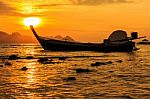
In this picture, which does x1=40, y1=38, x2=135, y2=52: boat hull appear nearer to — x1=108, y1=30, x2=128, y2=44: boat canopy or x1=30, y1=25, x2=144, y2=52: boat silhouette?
x1=30, y1=25, x2=144, y2=52: boat silhouette

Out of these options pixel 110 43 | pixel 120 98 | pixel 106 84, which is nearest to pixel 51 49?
pixel 110 43

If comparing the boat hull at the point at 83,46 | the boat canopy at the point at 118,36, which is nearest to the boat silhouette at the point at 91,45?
the boat hull at the point at 83,46

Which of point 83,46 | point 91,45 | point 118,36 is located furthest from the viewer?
point 118,36

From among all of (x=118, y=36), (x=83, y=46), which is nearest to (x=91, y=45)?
(x=83, y=46)

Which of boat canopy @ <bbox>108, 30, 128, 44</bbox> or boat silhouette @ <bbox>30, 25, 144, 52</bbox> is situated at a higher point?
boat canopy @ <bbox>108, 30, 128, 44</bbox>

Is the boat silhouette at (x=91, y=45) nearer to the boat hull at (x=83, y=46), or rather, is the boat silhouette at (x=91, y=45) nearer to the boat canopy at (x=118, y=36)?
the boat hull at (x=83, y=46)

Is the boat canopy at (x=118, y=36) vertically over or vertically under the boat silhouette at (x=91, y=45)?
over

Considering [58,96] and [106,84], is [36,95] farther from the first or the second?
[106,84]

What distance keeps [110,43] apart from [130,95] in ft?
273

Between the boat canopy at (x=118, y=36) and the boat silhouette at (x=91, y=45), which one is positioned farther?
the boat canopy at (x=118, y=36)

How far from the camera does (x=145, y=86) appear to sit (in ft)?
88.2

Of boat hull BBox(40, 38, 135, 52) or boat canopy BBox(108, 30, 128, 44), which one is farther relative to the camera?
boat canopy BBox(108, 30, 128, 44)

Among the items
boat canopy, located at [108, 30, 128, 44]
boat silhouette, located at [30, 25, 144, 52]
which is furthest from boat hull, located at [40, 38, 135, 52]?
boat canopy, located at [108, 30, 128, 44]

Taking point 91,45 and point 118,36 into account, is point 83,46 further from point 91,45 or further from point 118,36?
point 118,36
